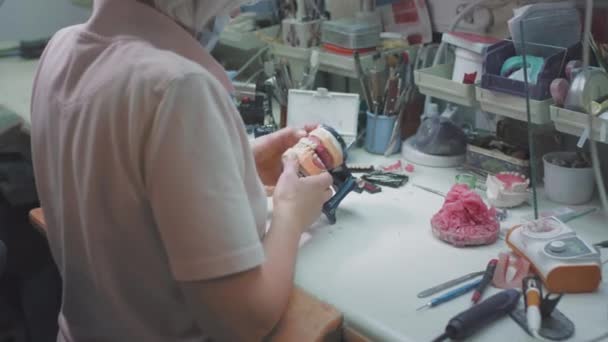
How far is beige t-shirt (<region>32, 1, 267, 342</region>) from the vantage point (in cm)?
66

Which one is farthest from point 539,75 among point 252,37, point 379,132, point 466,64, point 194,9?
point 252,37

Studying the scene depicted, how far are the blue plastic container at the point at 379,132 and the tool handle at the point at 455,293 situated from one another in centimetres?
56

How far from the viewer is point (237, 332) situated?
75 cm

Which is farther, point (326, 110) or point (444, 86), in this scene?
point (326, 110)

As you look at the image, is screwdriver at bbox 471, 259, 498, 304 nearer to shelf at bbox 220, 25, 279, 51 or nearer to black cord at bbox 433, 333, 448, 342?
black cord at bbox 433, 333, 448, 342

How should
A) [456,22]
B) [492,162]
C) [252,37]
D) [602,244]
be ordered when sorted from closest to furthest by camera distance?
1. [602,244]
2. [492,162]
3. [456,22]
4. [252,37]

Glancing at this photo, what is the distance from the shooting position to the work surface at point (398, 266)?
82 centimetres

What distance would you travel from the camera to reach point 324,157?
42.7 inches

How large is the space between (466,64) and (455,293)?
0.57 metres

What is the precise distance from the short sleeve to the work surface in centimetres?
22

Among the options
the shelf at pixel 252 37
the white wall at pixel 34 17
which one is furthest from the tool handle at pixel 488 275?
the white wall at pixel 34 17

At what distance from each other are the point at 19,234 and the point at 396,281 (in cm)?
150

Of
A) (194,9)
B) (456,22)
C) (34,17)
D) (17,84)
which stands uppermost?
(194,9)

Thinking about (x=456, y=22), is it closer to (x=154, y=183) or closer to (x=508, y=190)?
(x=508, y=190)
